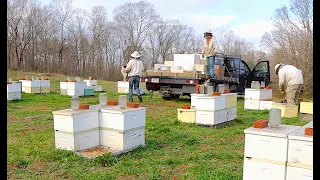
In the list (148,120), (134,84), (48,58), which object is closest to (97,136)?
(148,120)

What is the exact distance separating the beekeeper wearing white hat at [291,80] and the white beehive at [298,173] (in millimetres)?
6168

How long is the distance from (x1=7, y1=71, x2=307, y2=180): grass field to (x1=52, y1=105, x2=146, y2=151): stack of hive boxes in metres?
0.19

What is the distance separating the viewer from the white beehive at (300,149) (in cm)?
284

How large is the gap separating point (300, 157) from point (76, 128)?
3098 millimetres

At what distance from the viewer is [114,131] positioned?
15.8 feet

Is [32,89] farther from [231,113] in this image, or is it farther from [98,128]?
[98,128]

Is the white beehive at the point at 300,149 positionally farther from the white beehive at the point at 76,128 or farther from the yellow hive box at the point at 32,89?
the yellow hive box at the point at 32,89

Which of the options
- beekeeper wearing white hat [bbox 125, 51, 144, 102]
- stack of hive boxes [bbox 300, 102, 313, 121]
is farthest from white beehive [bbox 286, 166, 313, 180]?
beekeeper wearing white hat [bbox 125, 51, 144, 102]

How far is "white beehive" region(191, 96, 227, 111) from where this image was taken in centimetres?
661

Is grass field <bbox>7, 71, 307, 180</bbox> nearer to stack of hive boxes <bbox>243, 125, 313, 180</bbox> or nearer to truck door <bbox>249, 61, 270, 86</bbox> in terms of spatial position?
stack of hive boxes <bbox>243, 125, 313, 180</bbox>

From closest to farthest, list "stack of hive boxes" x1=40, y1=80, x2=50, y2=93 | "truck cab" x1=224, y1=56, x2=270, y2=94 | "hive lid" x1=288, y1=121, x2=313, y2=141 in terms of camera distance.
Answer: "hive lid" x1=288, y1=121, x2=313, y2=141 → "truck cab" x1=224, y1=56, x2=270, y2=94 → "stack of hive boxes" x1=40, y1=80, x2=50, y2=93

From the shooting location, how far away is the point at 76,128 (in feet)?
15.1
